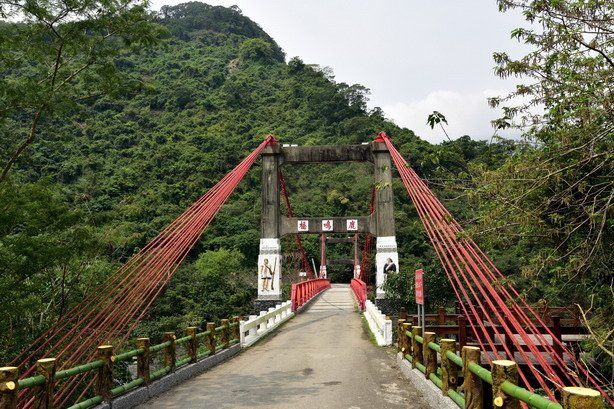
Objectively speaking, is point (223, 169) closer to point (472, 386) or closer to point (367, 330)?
point (367, 330)

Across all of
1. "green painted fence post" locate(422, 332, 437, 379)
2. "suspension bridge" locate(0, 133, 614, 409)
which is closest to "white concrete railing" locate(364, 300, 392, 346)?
"suspension bridge" locate(0, 133, 614, 409)

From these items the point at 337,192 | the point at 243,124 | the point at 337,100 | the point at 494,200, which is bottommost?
the point at 494,200

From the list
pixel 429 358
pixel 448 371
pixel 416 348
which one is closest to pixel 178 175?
pixel 416 348

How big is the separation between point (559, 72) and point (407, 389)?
4.19 meters

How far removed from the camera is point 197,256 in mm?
38625

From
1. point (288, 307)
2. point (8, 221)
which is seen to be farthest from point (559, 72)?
point (288, 307)

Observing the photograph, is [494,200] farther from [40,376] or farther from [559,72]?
[40,376]

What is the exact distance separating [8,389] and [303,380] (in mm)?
4191

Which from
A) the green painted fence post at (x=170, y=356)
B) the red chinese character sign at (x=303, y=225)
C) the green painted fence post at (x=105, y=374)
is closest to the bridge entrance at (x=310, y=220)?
the red chinese character sign at (x=303, y=225)

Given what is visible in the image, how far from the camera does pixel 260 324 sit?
13055 mm

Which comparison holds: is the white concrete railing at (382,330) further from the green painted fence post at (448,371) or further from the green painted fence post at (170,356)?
the green painted fence post at (448,371)

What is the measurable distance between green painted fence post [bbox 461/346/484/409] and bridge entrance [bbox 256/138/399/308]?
13.7 meters

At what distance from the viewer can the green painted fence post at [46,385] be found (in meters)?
4.46

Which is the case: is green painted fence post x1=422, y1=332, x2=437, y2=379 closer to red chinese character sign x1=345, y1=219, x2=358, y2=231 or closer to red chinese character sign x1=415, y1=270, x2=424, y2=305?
red chinese character sign x1=415, y1=270, x2=424, y2=305
